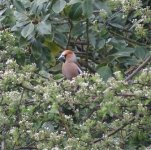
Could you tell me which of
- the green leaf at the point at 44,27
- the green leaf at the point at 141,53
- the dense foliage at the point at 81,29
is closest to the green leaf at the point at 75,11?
the dense foliage at the point at 81,29

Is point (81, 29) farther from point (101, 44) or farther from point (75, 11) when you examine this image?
point (75, 11)

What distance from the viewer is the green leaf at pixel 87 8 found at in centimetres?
474

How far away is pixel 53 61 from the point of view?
562 centimetres

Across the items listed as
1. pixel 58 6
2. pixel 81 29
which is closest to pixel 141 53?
pixel 81 29

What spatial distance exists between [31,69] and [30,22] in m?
0.61

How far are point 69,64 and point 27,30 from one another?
919 mm

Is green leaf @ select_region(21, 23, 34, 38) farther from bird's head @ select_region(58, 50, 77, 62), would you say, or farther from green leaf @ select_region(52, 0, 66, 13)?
bird's head @ select_region(58, 50, 77, 62)

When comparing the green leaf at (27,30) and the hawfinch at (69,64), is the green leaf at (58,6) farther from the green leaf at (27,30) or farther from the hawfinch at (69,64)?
the hawfinch at (69,64)

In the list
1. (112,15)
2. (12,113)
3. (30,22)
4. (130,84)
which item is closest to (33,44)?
(30,22)

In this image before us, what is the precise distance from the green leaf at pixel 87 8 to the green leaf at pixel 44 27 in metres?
0.29

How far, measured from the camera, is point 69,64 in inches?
227

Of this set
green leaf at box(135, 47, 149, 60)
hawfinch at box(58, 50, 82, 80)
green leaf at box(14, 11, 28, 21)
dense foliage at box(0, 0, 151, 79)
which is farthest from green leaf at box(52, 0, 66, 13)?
hawfinch at box(58, 50, 82, 80)

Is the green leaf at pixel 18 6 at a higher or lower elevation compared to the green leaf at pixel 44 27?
higher

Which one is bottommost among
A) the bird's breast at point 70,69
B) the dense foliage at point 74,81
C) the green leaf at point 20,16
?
the dense foliage at point 74,81
